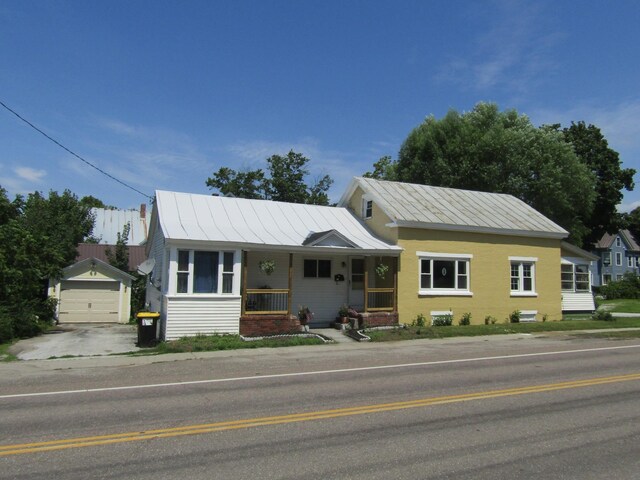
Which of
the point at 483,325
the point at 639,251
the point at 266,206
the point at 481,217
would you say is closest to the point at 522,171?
the point at 481,217

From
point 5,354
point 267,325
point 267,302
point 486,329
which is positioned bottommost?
point 5,354

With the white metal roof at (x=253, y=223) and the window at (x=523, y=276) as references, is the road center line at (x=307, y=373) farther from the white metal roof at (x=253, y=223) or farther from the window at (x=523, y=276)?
the window at (x=523, y=276)

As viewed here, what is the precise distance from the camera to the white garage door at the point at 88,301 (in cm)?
2688

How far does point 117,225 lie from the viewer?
41.7 m

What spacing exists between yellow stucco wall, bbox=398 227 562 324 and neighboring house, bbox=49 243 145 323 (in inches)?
574

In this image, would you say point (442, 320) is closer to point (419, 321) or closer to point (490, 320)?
point (419, 321)

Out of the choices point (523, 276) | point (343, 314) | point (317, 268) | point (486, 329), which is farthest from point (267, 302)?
point (523, 276)

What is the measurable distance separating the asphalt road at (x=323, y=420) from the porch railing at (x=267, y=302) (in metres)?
6.21

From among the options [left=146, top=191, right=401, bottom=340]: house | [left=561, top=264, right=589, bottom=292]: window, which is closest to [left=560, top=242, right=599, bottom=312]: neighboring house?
[left=561, top=264, right=589, bottom=292]: window

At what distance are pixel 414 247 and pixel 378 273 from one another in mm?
1890

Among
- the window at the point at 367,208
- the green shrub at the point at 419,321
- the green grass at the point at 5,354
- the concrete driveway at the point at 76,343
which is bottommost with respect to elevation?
the green grass at the point at 5,354

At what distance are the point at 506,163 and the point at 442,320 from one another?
19.6 m

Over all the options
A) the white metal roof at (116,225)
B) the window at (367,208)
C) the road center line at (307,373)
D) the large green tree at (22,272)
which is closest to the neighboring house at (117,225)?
the white metal roof at (116,225)

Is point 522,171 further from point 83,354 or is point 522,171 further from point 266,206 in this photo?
point 83,354
